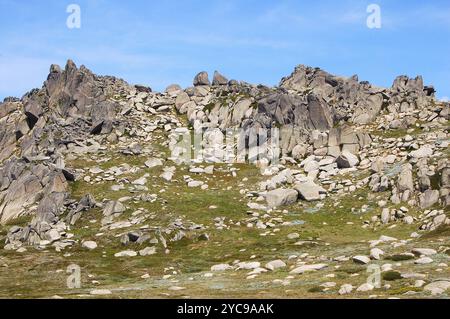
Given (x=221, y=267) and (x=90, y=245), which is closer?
(x=221, y=267)

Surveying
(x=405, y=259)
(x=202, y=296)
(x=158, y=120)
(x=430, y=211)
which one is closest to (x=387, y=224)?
(x=430, y=211)

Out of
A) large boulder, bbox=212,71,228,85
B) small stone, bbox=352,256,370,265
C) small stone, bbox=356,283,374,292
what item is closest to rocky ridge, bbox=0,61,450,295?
small stone, bbox=352,256,370,265

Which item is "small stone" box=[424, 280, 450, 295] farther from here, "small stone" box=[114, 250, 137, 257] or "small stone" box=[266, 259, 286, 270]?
"small stone" box=[114, 250, 137, 257]

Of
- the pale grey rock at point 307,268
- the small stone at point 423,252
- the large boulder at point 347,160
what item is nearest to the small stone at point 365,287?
the pale grey rock at point 307,268

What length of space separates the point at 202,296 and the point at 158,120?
284ft

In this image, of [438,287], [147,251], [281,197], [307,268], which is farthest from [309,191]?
[438,287]

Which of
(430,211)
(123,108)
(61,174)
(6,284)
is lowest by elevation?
(6,284)

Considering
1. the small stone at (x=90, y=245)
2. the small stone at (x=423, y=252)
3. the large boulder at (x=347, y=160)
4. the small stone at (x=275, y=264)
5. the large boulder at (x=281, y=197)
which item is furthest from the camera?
the large boulder at (x=347, y=160)

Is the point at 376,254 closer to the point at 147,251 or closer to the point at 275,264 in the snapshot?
the point at 275,264

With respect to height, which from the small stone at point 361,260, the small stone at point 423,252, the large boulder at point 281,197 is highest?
the large boulder at point 281,197

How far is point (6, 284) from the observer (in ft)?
139

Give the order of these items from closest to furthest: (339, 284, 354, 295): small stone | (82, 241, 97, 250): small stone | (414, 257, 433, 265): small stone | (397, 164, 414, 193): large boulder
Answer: (339, 284, 354, 295): small stone
(414, 257, 433, 265): small stone
(82, 241, 97, 250): small stone
(397, 164, 414, 193): large boulder

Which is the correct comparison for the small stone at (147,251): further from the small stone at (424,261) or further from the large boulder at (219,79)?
the large boulder at (219,79)
